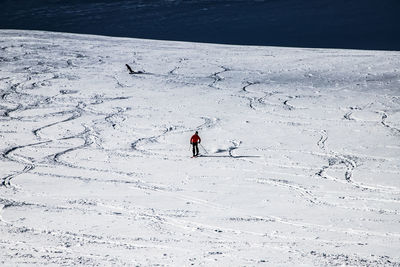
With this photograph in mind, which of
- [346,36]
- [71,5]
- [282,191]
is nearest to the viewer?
[282,191]

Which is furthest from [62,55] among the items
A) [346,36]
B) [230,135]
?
[346,36]

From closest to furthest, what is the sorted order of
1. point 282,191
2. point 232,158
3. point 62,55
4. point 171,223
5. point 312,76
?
point 171,223 → point 282,191 → point 232,158 → point 312,76 → point 62,55

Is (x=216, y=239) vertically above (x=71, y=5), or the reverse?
(x=71, y=5)

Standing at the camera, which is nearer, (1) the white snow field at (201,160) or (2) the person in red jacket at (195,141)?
(1) the white snow field at (201,160)

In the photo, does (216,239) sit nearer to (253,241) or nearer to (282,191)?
(253,241)

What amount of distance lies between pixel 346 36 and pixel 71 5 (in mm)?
20080

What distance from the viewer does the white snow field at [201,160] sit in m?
8.30

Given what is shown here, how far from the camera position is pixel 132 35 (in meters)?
34.0

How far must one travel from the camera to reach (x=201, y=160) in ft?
42.5

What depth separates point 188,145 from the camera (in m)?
14.1

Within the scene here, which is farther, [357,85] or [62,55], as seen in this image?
[62,55]

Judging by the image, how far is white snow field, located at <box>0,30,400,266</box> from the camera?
8305 millimetres

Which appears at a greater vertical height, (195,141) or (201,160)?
(195,141)

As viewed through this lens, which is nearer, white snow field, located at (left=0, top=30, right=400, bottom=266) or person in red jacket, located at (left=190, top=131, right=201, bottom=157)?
white snow field, located at (left=0, top=30, right=400, bottom=266)
